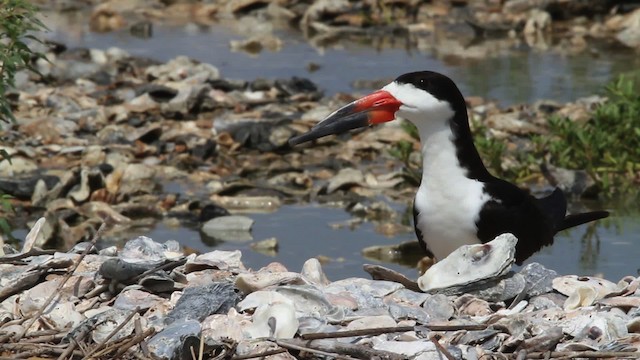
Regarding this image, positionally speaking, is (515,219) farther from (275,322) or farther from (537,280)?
(275,322)

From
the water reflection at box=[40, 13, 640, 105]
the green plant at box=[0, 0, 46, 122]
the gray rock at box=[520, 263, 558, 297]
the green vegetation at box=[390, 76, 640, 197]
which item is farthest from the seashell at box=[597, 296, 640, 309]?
the water reflection at box=[40, 13, 640, 105]

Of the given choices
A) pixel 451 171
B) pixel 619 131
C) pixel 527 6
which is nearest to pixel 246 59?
pixel 527 6

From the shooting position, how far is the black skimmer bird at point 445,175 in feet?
20.1

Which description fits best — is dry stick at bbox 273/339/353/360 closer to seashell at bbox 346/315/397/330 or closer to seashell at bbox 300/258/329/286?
seashell at bbox 346/315/397/330

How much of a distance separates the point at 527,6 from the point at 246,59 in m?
3.93

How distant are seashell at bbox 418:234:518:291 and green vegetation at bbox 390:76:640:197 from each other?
12.8ft

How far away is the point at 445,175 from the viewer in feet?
20.5

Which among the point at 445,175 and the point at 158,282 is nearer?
the point at 158,282

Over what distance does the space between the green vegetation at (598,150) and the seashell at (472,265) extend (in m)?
3.90

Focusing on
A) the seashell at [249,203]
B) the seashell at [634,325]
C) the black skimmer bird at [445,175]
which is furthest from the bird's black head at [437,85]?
the seashell at [249,203]

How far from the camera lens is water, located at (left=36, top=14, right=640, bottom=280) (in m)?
8.16

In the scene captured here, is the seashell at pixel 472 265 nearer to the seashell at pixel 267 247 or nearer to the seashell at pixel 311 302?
the seashell at pixel 311 302

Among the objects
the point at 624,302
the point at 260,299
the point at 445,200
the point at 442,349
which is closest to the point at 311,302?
the point at 260,299

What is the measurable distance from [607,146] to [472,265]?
434 centimetres
